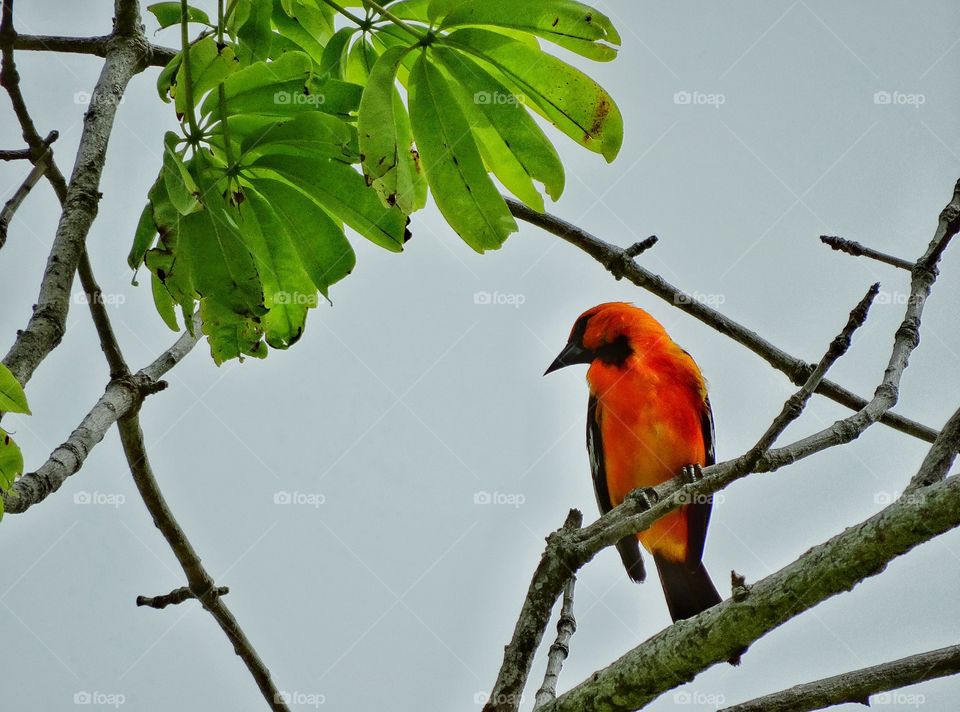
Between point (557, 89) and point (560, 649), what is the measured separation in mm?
1545

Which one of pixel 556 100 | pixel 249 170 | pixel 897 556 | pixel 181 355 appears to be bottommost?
pixel 897 556

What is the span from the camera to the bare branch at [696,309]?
278cm

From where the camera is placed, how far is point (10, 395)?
1.53 meters

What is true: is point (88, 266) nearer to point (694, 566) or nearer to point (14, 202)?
point (14, 202)

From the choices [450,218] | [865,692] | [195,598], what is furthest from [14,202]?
[865,692]

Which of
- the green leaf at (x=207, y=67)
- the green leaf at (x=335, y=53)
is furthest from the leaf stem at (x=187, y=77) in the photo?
the green leaf at (x=335, y=53)

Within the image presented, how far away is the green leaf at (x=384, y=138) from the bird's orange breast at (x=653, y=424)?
3281 millimetres

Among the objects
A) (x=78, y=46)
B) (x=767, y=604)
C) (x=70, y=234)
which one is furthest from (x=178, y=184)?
(x=767, y=604)

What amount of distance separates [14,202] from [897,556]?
2.06 m

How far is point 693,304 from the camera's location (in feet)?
9.14

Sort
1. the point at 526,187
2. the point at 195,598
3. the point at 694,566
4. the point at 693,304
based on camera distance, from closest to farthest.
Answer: the point at 526,187 → the point at 693,304 → the point at 195,598 → the point at 694,566

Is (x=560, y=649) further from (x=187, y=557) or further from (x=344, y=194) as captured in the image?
(x=344, y=194)

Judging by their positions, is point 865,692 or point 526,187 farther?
point 526,187

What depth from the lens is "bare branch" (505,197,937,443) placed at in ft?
9.12
